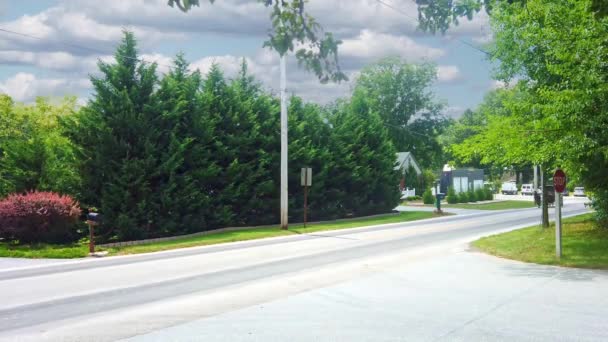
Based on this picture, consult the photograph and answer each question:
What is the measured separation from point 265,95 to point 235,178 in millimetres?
5667

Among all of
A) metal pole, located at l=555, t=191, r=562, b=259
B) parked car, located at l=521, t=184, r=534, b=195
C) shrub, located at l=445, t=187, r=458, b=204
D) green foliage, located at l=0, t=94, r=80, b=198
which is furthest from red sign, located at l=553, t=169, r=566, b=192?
parked car, located at l=521, t=184, r=534, b=195

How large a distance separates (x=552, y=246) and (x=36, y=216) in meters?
15.5

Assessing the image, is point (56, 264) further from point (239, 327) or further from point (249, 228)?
point (249, 228)

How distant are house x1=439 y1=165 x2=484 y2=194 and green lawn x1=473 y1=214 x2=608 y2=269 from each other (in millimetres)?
51496

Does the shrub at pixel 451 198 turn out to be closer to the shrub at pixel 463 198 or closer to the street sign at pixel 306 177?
the shrub at pixel 463 198

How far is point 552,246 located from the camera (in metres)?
19.2

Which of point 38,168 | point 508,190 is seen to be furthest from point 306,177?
point 508,190

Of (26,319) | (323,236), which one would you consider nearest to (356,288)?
(26,319)

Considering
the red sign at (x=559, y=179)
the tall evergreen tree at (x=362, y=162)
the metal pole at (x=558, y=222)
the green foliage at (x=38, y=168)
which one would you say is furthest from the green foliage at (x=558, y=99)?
the tall evergreen tree at (x=362, y=162)

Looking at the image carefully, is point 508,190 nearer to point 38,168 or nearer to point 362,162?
point 362,162

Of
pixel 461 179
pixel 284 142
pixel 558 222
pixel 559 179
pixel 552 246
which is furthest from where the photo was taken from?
pixel 461 179

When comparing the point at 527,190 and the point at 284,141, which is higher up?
the point at 284,141

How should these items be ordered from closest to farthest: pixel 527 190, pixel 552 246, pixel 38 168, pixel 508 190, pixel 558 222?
pixel 558 222 < pixel 552 246 < pixel 38 168 < pixel 527 190 < pixel 508 190

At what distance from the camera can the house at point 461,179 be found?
75938 millimetres
